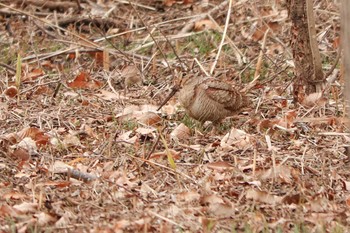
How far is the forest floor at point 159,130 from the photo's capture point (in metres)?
4.89

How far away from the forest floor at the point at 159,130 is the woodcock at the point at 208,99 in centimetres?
14

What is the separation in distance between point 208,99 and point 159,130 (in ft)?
3.60

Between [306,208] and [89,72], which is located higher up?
[306,208]

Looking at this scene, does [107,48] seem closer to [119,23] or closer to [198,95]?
[119,23]

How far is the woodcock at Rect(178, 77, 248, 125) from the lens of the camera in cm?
649

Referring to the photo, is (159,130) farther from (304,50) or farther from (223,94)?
(304,50)

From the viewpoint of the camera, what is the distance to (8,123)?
6836 mm

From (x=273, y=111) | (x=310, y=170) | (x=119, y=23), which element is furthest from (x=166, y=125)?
(x=119, y=23)

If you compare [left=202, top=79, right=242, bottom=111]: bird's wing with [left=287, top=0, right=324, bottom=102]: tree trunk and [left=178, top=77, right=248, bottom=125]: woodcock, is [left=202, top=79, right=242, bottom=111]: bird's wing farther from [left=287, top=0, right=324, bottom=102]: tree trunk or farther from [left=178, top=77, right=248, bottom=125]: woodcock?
[left=287, top=0, right=324, bottom=102]: tree trunk

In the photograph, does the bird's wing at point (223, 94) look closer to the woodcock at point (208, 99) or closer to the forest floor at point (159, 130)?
the woodcock at point (208, 99)

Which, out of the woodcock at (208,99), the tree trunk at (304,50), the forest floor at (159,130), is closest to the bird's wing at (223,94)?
the woodcock at (208,99)

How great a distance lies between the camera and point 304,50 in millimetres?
6820

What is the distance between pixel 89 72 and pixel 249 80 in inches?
58.8

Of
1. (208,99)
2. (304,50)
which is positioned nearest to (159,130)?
(208,99)
